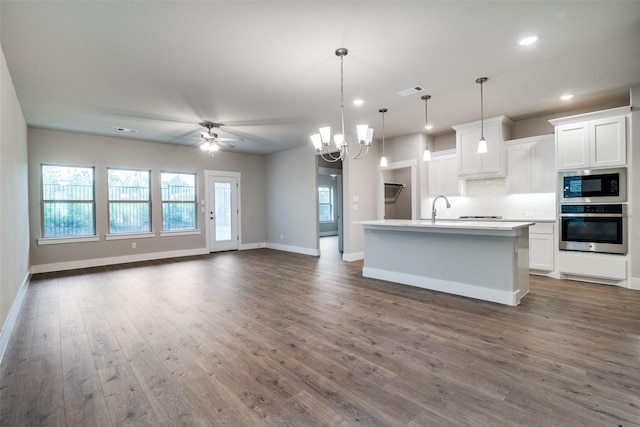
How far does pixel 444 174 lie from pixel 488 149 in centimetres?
97

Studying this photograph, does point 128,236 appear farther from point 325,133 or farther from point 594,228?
point 594,228

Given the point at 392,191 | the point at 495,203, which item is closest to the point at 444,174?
the point at 495,203

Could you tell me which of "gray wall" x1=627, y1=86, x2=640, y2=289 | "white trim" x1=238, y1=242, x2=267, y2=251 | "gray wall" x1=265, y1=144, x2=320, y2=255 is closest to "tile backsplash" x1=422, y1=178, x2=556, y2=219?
"gray wall" x1=627, y1=86, x2=640, y2=289

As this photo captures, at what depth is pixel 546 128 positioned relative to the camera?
5258 mm

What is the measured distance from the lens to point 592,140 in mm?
4398

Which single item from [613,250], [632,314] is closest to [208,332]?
[632,314]

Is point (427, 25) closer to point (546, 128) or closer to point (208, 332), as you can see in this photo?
point (208, 332)

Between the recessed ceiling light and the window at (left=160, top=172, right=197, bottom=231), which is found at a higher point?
the recessed ceiling light

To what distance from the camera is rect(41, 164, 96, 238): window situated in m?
5.81

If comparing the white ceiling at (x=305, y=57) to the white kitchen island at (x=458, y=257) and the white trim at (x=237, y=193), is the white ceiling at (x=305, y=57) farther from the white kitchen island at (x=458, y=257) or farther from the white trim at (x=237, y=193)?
the white trim at (x=237, y=193)

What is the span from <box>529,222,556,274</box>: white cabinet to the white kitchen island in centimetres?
128

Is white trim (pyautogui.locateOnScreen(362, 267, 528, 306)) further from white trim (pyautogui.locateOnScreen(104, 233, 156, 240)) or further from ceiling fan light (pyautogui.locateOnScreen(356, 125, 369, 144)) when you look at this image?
white trim (pyautogui.locateOnScreen(104, 233, 156, 240))

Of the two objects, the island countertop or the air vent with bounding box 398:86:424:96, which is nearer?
the island countertop

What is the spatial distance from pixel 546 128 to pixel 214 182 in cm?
724
